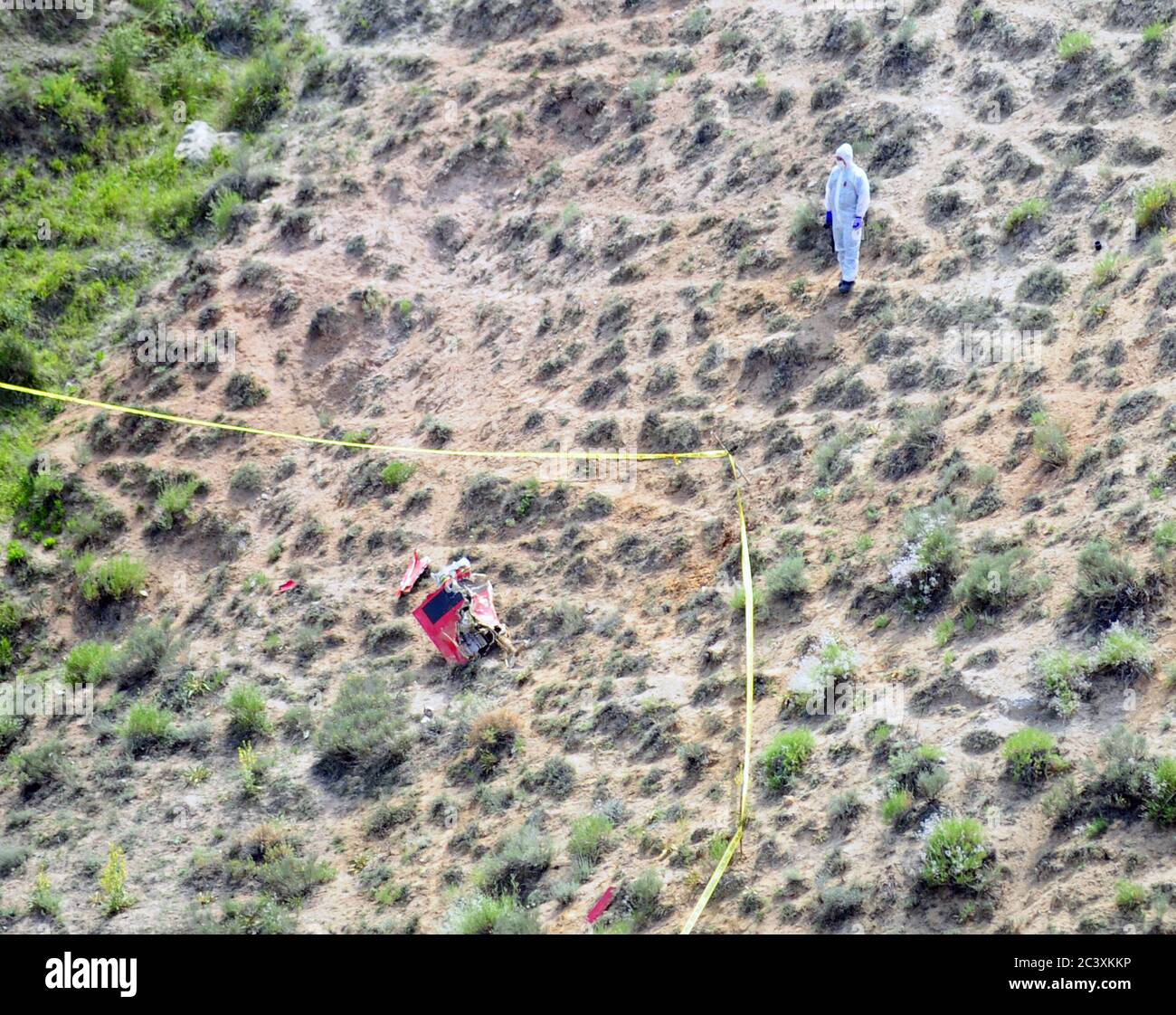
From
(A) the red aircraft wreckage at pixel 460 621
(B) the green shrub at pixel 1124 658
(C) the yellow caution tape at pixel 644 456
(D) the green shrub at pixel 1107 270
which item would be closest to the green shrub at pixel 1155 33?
(D) the green shrub at pixel 1107 270

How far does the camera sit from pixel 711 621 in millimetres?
11016

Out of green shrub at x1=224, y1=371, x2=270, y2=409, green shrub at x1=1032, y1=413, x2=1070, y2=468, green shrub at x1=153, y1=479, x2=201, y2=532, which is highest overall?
green shrub at x1=224, y1=371, x2=270, y2=409

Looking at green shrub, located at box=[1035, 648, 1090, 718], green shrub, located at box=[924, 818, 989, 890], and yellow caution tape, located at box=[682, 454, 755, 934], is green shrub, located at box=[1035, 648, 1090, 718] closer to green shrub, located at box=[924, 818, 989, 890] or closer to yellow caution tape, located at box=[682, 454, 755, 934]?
green shrub, located at box=[924, 818, 989, 890]

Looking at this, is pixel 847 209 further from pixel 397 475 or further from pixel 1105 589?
pixel 397 475

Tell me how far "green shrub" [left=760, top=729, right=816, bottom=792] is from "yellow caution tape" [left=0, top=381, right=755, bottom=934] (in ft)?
0.57

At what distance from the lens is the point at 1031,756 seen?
8.07 m

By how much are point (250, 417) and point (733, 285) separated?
20.2ft

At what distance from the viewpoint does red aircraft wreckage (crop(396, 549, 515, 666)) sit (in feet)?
39.0

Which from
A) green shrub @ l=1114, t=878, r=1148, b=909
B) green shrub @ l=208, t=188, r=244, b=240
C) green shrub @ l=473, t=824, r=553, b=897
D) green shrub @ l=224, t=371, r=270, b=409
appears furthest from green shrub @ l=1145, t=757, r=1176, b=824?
green shrub @ l=208, t=188, r=244, b=240

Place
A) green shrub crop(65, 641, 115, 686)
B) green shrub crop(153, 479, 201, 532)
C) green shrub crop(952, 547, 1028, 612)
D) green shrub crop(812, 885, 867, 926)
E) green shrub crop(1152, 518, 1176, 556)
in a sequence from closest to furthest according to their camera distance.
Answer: green shrub crop(812, 885, 867, 926) < green shrub crop(1152, 518, 1176, 556) < green shrub crop(952, 547, 1028, 612) < green shrub crop(65, 641, 115, 686) < green shrub crop(153, 479, 201, 532)

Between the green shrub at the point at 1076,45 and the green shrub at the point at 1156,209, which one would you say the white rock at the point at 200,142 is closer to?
the green shrub at the point at 1076,45

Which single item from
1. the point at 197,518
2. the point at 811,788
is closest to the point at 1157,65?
the point at 811,788

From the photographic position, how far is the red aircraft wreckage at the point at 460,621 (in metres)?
11.9

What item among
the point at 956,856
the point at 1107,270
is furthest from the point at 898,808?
the point at 1107,270
